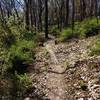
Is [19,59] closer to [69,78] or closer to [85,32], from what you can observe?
[69,78]

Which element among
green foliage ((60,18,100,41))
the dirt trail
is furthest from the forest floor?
green foliage ((60,18,100,41))

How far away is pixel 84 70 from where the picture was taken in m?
8.86

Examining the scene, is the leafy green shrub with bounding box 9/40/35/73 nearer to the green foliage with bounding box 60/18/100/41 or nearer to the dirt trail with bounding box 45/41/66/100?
the dirt trail with bounding box 45/41/66/100

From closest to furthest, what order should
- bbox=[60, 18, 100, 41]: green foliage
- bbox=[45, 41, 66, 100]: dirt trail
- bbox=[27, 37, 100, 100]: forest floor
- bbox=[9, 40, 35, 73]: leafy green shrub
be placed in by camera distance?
1. bbox=[27, 37, 100, 100]: forest floor
2. bbox=[45, 41, 66, 100]: dirt trail
3. bbox=[9, 40, 35, 73]: leafy green shrub
4. bbox=[60, 18, 100, 41]: green foliage

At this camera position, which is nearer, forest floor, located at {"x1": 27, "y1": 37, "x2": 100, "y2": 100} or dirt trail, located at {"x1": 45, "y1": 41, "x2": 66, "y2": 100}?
forest floor, located at {"x1": 27, "y1": 37, "x2": 100, "y2": 100}

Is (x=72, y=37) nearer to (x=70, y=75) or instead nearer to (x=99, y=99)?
(x=70, y=75)

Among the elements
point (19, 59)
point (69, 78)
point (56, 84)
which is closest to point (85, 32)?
point (19, 59)

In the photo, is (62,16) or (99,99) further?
(62,16)

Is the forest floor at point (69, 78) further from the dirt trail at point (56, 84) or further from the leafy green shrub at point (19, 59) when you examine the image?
the leafy green shrub at point (19, 59)

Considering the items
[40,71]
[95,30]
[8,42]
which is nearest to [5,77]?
[40,71]

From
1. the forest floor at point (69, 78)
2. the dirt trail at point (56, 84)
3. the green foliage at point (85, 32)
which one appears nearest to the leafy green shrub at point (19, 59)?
the forest floor at point (69, 78)

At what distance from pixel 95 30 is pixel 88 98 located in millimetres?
10179

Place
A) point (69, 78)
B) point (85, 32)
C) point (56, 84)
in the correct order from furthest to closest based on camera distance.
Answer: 1. point (85, 32)
2. point (69, 78)
3. point (56, 84)

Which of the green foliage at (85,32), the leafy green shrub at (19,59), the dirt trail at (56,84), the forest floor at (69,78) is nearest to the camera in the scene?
the forest floor at (69,78)
